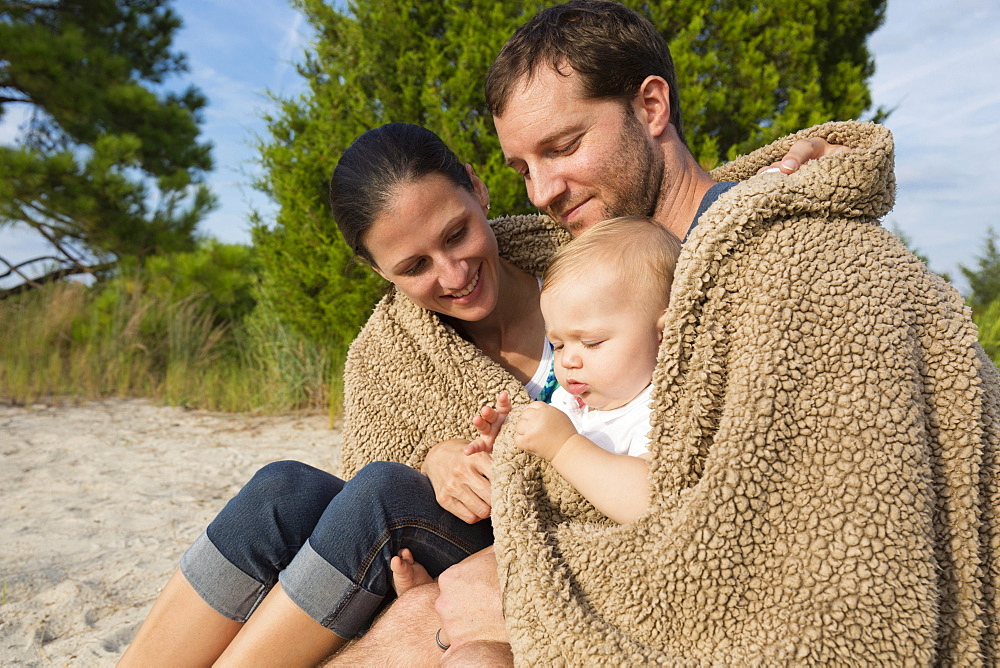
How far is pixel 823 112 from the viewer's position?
16.1ft

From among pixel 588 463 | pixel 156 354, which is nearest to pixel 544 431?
pixel 588 463

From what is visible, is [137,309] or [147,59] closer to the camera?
[137,309]

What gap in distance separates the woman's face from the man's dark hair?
0.31 meters

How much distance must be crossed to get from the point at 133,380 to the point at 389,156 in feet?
21.1

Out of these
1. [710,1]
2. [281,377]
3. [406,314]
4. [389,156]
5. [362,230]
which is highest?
[710,1]

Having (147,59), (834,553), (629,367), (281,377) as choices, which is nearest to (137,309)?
(281,377)

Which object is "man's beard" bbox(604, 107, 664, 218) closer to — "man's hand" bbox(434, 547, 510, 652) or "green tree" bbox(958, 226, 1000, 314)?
"man's hand" bbox(434, 547, 510, 652)

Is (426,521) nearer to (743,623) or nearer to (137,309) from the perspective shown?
(743,623)

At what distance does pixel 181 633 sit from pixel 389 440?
0.74 meters

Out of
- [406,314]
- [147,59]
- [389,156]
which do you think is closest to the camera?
[389,156]

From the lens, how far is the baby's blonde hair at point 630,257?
1.50 metres

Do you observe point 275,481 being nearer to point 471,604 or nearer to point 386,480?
point 386,480

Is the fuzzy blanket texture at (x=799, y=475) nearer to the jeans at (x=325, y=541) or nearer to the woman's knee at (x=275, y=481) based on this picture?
the jeans at (x=325, y=541)

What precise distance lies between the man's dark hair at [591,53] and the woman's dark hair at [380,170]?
8.8 inches
